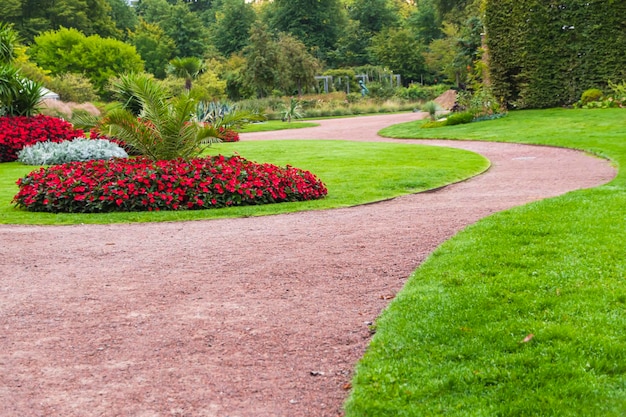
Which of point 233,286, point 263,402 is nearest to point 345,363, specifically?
point 263,402

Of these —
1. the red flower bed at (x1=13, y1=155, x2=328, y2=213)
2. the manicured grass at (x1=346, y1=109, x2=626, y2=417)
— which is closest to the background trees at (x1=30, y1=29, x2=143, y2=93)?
the red flower bed at (x1=13, y1=155, x2=328, y2=213)

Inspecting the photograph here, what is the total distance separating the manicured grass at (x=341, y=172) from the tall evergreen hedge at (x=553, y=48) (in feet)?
31.3

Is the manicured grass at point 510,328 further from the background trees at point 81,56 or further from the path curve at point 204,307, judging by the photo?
the background trees at point 81,56

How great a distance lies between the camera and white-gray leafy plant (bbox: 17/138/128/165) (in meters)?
14.5


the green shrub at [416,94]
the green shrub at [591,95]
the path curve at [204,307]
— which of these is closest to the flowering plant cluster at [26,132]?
the path curve at [204,307]

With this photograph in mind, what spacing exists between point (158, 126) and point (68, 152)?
5.63m

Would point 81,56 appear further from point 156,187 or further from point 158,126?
point 156,187

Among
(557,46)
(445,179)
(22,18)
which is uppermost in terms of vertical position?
(22,18)

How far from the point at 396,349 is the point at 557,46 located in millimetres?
22164

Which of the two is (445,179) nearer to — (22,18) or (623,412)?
(623,412)

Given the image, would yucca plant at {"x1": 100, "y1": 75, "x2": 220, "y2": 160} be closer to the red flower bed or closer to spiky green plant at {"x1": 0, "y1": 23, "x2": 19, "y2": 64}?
the red flower bed

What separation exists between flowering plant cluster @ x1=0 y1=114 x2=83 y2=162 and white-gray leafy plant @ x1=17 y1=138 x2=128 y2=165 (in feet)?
2.44

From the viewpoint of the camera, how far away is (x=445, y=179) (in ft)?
35.8

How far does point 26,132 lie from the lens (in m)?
16.6
